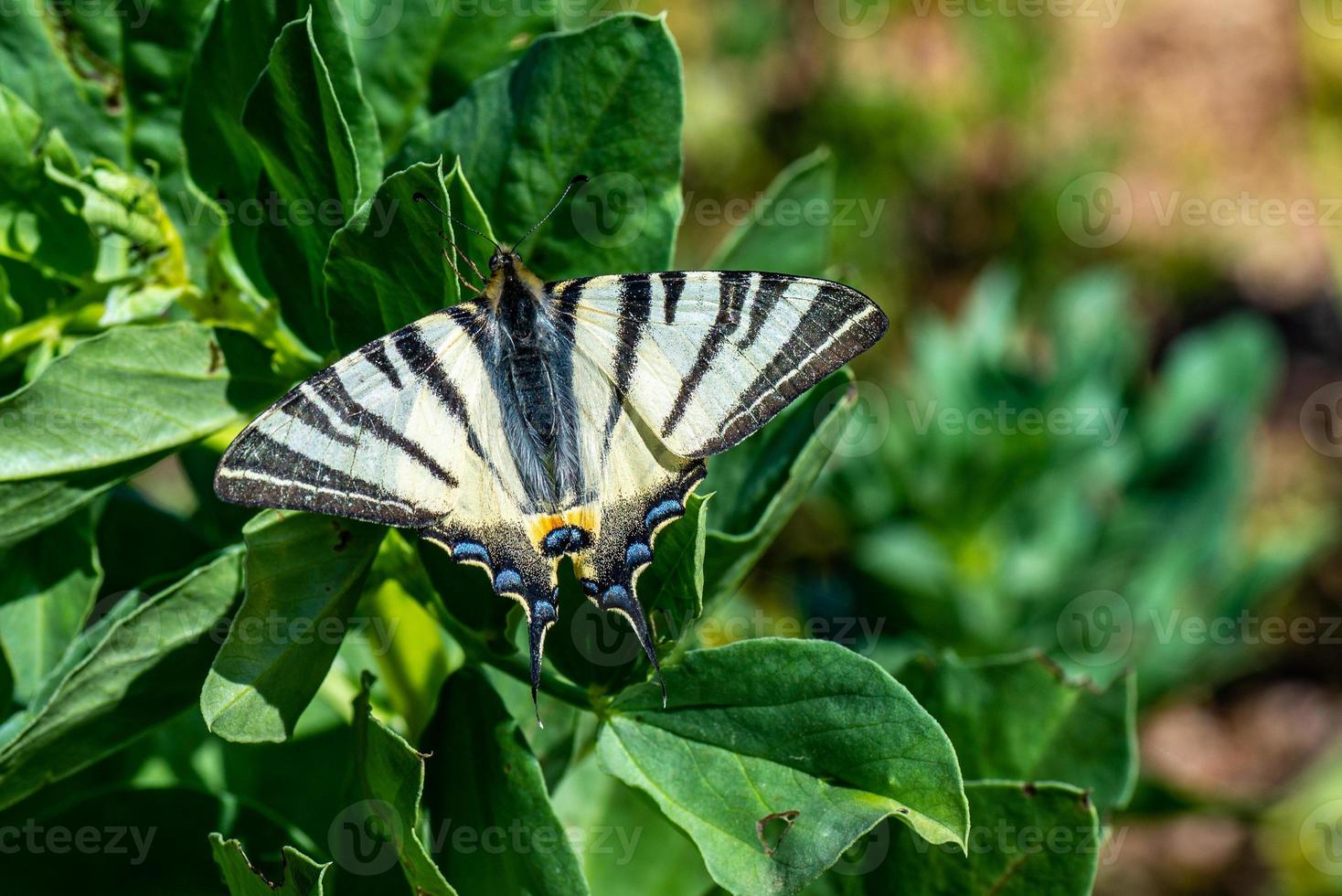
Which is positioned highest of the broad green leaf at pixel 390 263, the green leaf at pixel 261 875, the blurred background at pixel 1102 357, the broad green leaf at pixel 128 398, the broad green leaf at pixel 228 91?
the broad green leaf at pixel 228 91

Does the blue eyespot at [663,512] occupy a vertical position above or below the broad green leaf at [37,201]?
below

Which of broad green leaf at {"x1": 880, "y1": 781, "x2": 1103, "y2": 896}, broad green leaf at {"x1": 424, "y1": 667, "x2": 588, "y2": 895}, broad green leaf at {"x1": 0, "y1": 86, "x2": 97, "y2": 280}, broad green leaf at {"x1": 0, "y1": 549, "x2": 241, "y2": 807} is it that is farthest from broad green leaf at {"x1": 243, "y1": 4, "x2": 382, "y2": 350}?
broad green leaf at {"x1": 880, "y1": 781, "x2": 1103, "y2": 896}

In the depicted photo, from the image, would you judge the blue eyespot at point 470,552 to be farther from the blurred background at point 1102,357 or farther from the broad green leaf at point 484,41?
the blurred background at point 1102,357

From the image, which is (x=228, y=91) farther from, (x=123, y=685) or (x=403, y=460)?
(x=123, y=685)

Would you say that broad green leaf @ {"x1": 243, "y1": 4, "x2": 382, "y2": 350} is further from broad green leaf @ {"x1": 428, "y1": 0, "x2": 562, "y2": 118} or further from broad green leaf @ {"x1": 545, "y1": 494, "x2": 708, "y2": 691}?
broad green leaf @ {"x1": 545, "y1": 494, "x2": 708, "y2": 691}

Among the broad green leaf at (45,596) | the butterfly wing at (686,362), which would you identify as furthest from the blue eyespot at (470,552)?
the broad green leaf at (45,596)

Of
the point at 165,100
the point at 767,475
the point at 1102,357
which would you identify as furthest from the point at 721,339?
the point at 1102,357

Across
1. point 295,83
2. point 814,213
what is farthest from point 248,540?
point 814,213
